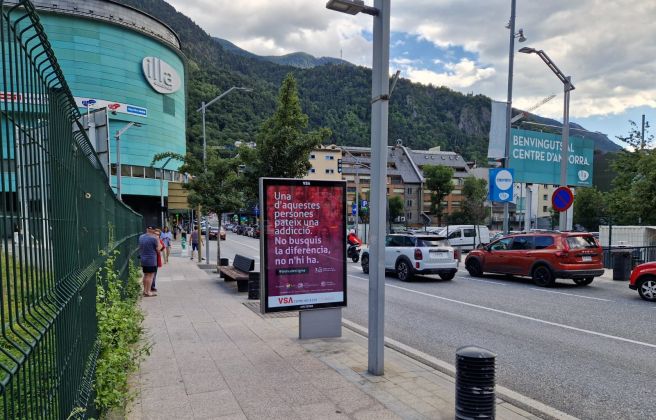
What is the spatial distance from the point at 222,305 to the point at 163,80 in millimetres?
50886

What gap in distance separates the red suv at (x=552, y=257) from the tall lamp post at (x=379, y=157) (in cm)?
1041

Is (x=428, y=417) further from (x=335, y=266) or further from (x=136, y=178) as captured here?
(x=136, y=178)

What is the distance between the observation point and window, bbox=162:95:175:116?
55.8 m

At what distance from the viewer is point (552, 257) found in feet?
46.4

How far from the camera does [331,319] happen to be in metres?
7.71

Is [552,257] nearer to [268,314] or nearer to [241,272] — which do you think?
[268,314]

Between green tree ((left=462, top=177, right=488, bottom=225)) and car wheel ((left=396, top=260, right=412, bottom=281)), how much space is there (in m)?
53.3

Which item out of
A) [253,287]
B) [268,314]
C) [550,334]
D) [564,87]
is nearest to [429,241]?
[253,287]

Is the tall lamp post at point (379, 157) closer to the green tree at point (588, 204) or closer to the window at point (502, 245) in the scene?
the window at point (502, 245)

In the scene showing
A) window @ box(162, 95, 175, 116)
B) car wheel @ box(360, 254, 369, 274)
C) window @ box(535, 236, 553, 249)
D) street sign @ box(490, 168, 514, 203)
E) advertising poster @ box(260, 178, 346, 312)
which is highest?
window @ box(162, 95, 175, 116)

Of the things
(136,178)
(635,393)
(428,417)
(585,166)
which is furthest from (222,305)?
(136,178)

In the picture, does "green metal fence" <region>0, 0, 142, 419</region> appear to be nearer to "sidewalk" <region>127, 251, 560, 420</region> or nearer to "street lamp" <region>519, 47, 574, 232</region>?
"sidewalk" <region>127, 251, 560, 420</region>

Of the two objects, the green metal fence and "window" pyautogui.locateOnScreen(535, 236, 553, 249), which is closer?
the green metal fence

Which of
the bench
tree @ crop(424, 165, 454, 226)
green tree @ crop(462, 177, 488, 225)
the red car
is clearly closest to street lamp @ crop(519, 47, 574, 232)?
the red car
